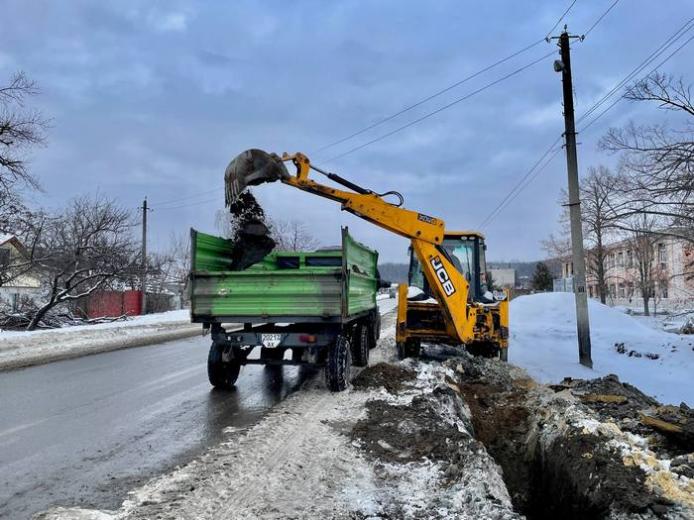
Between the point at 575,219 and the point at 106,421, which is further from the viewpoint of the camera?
the point at 575,219

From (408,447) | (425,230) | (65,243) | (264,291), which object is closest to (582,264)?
(425,230)

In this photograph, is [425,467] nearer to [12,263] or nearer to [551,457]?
[551,457]

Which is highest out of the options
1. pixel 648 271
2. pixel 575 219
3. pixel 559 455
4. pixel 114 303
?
pixel 648 271

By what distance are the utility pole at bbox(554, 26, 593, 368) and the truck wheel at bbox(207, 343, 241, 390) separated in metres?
Result: 8.95

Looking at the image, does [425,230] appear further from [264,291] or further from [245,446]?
[245,446]

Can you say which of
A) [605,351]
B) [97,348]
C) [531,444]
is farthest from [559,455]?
[97,348]

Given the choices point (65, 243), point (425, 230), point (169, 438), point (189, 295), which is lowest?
point (169, 438)

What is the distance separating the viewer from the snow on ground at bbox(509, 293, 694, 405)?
12991 millimetres

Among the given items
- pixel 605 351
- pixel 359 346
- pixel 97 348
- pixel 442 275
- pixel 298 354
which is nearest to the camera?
pixel 298 354

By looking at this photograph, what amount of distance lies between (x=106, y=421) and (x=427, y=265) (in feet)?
18.5

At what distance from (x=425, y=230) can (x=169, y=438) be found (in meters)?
5.58

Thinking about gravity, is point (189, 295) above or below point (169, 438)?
above

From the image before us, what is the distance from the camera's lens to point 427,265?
9.98m

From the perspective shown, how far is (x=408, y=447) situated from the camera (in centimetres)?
551
